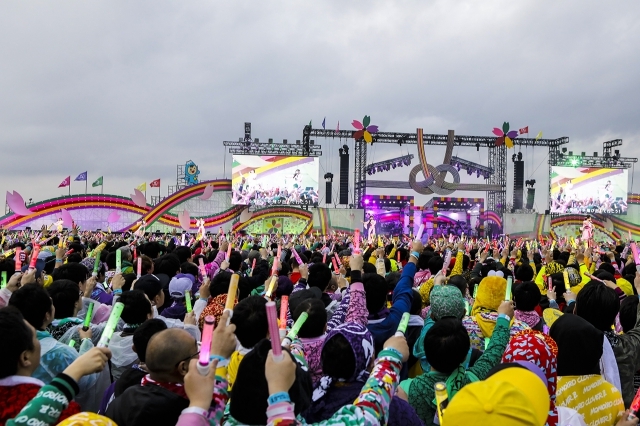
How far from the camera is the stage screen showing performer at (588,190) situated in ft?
114

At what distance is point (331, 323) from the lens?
3350mm

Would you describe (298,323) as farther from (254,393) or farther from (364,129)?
(364,129)

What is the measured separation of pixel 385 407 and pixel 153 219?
30.9 meters

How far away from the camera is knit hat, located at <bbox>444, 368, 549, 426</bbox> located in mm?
1477

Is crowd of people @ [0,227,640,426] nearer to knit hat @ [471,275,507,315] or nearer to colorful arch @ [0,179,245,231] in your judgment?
knit hat @ [471,275,507,315]

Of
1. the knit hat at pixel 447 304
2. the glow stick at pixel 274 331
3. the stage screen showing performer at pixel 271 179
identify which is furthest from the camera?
the stage screen showing performer at pixel 271 179

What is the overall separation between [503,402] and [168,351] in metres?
1.33

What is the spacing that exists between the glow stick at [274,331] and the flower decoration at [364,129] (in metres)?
29.3

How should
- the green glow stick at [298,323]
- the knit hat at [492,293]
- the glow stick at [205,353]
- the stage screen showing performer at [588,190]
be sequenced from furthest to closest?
the stage screen showing performer at [588,190]
the knit hat at [492,293]
the green glow stick at [298,323]
the glow stick at [205,353]

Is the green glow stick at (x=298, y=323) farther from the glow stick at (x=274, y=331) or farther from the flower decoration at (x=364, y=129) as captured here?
the flower decoration at (x=364, y=129)

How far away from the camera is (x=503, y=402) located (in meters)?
1.49

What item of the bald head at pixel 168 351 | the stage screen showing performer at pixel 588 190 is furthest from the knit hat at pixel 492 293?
the stage screen showing performer at pixel 588 190

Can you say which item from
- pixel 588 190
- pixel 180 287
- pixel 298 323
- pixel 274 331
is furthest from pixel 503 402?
pixel 588 190

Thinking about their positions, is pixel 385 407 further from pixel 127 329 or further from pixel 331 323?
pixel 127 329
